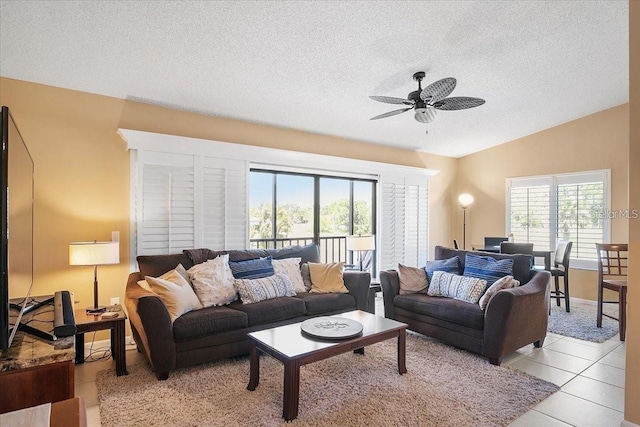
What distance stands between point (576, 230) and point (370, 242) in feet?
11.1

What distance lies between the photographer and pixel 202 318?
3012 mm

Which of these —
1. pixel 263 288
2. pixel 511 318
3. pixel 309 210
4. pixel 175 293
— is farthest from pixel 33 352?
pixel 309 210

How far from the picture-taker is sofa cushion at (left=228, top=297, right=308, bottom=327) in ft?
10.8

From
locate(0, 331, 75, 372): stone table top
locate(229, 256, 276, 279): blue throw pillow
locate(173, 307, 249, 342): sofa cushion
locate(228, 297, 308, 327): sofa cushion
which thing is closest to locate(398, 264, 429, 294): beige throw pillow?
locate(228, 297, 308, 327): sofa cushion

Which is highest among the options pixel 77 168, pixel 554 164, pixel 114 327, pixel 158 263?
pixel 554 164

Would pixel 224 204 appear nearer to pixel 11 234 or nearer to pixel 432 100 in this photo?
pixel 432 100

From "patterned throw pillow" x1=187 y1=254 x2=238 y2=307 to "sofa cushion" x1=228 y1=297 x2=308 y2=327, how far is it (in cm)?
13

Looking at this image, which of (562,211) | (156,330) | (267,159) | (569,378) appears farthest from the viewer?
(562,211)

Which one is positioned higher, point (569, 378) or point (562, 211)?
point (562, 211)

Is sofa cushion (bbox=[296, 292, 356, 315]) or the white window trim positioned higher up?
the white window trim

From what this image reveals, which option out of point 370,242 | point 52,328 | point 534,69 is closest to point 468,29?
point 534,69

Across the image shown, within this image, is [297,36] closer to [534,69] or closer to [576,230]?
[534,69]

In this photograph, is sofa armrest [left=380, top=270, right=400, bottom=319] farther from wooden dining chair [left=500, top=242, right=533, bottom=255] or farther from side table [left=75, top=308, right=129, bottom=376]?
side table [left=75, top=308, right=129, bottom=376]

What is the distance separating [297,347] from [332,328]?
0.42 m
